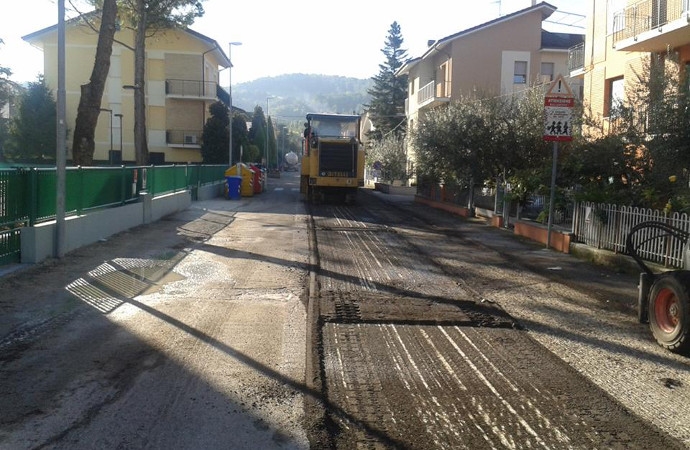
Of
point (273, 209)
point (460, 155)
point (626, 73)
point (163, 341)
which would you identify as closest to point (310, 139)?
point (273, 209)

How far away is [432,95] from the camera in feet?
145

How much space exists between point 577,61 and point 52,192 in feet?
72.6

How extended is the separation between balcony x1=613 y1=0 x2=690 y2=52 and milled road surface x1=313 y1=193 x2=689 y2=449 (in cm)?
1085

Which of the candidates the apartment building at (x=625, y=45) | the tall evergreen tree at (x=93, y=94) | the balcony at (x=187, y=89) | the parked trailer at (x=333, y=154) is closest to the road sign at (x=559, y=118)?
the apartment building at (x=625, y=45)

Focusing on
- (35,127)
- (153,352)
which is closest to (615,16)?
(153,352)

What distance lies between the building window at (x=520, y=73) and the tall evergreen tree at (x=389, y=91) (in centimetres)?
2862

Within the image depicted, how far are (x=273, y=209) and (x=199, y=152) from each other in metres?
27.1

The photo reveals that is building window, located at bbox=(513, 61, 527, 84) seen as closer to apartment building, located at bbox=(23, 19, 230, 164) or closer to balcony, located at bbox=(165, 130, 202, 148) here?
apartment building, located at bbox=(23, 19, 230, 164)

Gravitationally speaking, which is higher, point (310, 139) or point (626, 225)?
point (310, 139)

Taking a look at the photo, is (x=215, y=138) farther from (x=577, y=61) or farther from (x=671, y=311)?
(x=671, y=311)

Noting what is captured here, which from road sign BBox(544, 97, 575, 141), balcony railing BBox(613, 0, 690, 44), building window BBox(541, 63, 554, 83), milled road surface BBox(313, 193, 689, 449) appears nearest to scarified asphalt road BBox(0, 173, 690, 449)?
milled road surface BBox(313, 193, 689, 449)

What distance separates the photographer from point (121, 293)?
9.65 meters

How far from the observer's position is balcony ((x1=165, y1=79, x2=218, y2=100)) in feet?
164

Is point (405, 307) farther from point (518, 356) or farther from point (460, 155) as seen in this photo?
point (460, 155)
